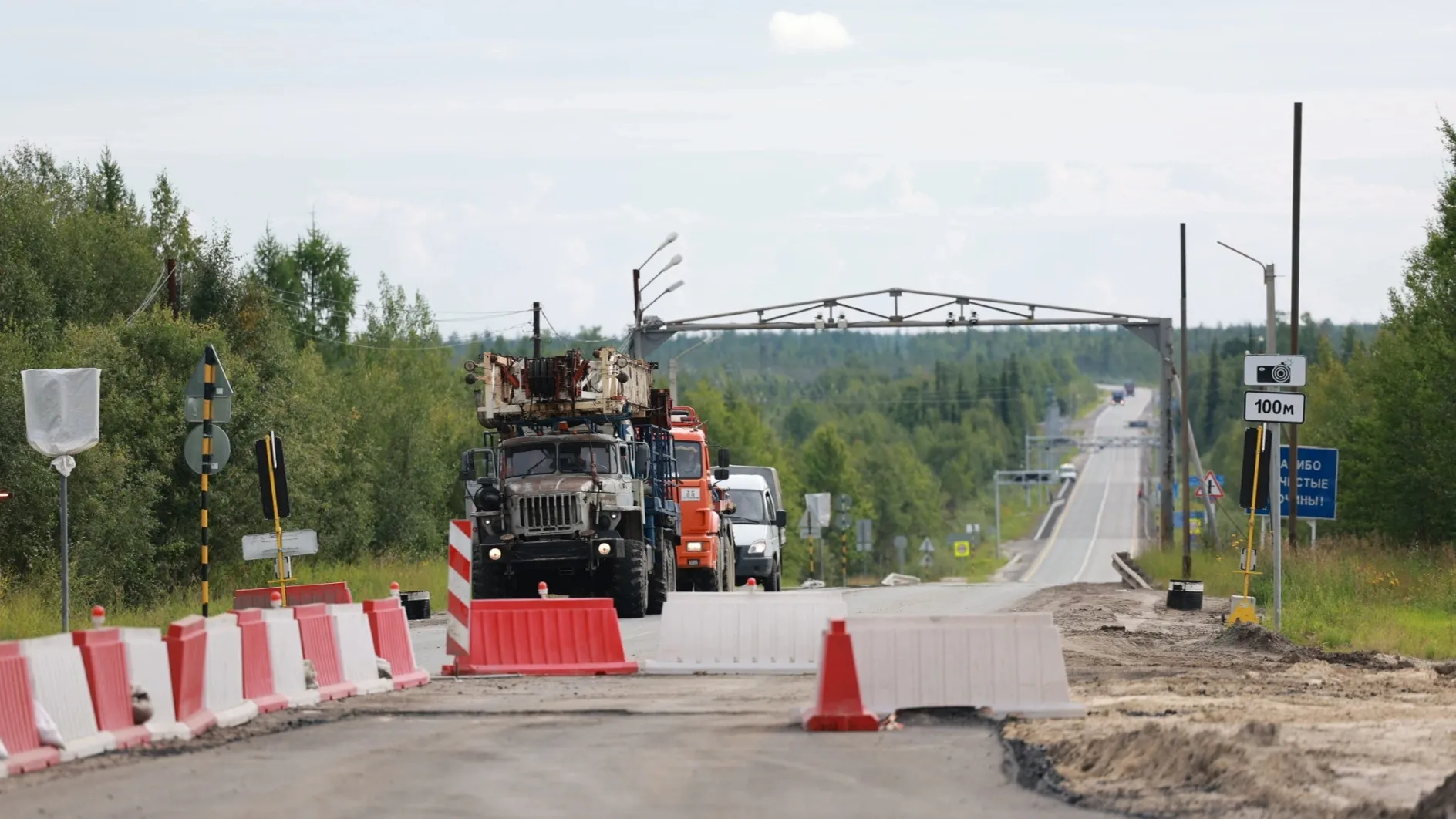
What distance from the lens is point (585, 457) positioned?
27875mm

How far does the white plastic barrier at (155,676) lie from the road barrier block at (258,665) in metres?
1.30

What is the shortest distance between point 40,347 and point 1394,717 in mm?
39922

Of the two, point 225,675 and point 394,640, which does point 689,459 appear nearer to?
point 394,640

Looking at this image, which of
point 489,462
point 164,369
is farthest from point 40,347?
point 489,462

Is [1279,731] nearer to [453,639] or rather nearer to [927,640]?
[927,640]

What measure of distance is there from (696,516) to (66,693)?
21661 mm

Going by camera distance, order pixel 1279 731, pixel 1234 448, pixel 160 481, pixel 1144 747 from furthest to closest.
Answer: pixel 1234 448
pixel 160 481
pixel 1279 731
pixel 1144 747

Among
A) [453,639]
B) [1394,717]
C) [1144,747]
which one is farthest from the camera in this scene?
[453,639]

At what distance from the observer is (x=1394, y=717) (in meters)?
12.5

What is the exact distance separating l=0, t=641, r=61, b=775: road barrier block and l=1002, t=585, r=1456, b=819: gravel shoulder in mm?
5546

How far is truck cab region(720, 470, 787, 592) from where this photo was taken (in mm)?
40375

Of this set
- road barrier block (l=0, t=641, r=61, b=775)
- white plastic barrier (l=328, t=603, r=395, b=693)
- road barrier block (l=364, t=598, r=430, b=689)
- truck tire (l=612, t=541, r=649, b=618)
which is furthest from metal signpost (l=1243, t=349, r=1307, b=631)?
road barrier block (l=0, t=641, r=61, b=775)

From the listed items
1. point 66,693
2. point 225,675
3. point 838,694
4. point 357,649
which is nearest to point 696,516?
point 357,649

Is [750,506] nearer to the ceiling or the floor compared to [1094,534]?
nearer to the ceiling
